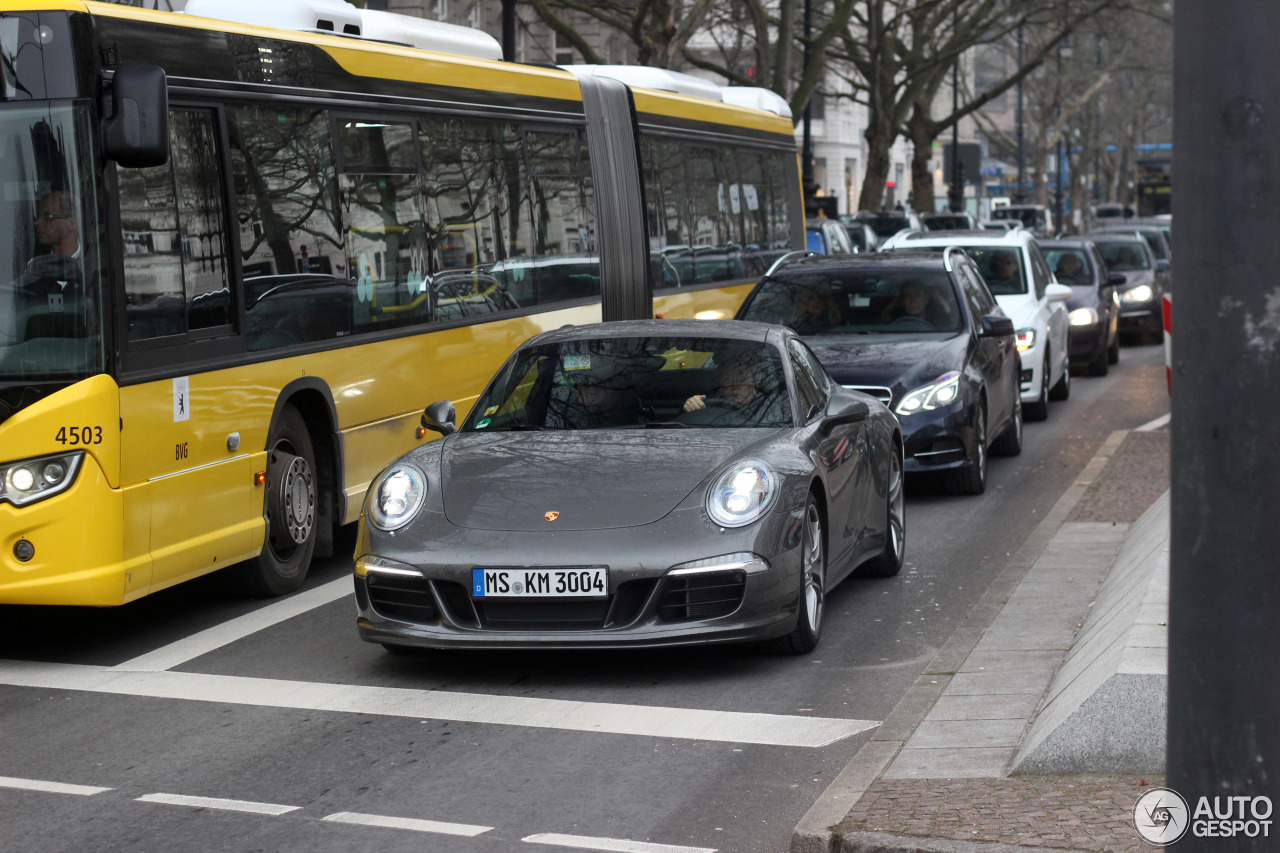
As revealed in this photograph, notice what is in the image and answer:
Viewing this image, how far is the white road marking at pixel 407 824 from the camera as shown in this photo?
5168mm

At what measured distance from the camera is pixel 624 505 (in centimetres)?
697

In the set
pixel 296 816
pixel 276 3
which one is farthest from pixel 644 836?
pixel 276 3

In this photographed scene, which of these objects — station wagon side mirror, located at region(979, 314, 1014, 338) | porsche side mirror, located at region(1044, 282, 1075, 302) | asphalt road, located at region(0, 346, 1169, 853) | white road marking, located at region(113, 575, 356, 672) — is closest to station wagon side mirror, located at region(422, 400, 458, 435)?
white road marking, located at region(113, 575, 356, 672)

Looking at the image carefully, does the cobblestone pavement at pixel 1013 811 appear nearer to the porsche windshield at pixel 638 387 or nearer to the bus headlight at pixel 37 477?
the porsche windshield at pixel 638 387

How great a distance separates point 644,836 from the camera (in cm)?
511

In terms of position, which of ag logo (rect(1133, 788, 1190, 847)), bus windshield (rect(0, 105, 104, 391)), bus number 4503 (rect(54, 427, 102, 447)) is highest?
bus windshield (rect(0, 105, 104, 391))

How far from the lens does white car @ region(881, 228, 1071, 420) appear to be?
54.3ft

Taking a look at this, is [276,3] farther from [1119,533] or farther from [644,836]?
[644,836]

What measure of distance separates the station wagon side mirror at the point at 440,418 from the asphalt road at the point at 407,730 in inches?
39.1

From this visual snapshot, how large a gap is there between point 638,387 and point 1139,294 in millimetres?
20758

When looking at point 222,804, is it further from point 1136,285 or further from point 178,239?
point 1136,285

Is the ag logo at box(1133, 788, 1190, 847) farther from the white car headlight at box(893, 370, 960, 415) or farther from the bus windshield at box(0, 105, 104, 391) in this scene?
the white car headlight at box(893, 370, 960, 415)

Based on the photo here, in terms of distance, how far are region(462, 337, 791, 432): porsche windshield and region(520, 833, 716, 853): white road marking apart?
9.76 ft

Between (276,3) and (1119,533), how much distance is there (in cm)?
552
